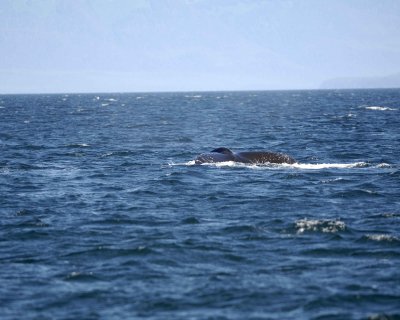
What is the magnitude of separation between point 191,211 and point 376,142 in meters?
27.7

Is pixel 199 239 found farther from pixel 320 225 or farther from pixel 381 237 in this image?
pixel 381 237

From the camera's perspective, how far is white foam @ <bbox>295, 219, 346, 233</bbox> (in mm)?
20750

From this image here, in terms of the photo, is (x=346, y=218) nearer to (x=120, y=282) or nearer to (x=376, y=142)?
(x=120, y=282)

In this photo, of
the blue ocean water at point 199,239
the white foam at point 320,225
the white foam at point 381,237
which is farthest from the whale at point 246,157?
the white foam at point 381,237

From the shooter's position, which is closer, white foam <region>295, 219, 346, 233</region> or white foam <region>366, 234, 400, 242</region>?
white foam <region>366, 234, 400, 242</region>

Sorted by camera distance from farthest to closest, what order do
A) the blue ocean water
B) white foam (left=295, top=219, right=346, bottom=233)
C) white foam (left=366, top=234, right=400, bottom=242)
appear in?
white foam (left=295, top=219, right=346, bottom=233), white foam (left=366, top=234, right=400, bottom=242), the blue ocean water

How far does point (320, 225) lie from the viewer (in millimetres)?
21234

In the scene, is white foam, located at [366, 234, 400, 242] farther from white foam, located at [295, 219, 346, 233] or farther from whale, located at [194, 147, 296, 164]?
whale, located at [194, 147, 296, 164]

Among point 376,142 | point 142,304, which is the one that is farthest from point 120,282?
point 376,142

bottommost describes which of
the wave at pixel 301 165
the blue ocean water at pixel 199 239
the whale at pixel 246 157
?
the blue ocean water at pixel 199 239

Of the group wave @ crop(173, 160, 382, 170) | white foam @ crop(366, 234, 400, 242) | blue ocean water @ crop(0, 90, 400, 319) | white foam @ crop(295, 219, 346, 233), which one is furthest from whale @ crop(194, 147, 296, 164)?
white foam @ crop(366, 234, 400, 242)

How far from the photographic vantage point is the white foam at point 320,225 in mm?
20750

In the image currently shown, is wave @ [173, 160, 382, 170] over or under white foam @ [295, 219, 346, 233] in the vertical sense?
over

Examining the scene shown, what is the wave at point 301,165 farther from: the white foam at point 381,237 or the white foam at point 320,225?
the white foam at point 381,237
